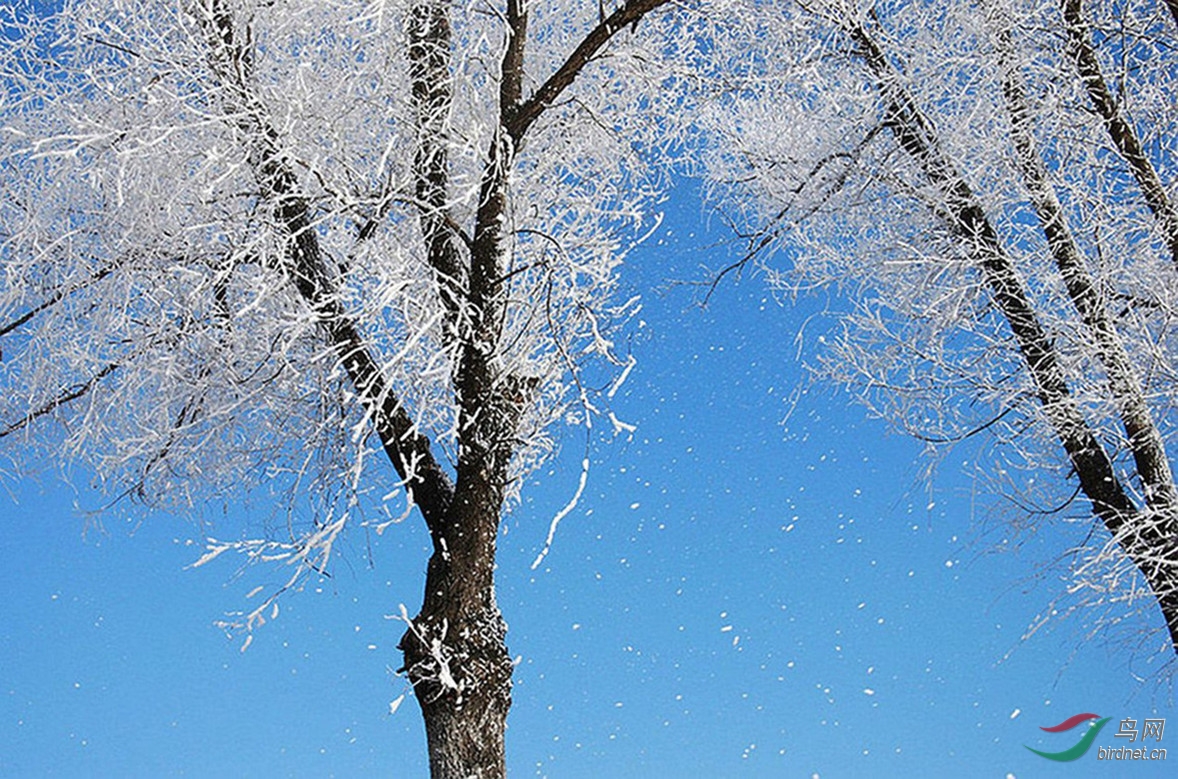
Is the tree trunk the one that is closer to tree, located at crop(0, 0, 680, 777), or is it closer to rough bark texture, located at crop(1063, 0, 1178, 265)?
tree, located at crop(0, 0, 680, 777)

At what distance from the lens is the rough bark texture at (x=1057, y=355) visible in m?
4.21

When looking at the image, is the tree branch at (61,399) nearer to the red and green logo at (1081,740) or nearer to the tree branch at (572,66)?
the tree branch at (572,66)

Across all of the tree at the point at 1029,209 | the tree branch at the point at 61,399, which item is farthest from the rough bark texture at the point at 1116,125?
the tree branch at the point at 61,399

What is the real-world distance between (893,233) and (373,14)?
2256mm

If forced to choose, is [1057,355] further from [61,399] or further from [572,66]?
[61,399]

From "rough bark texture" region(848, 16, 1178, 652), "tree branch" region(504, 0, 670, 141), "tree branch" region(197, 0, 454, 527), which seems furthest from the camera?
"rough bark texture" region(848, 16, 1178, 652)

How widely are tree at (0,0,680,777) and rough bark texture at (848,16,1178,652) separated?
1018 mm

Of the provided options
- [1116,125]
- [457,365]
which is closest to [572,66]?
[457,365]

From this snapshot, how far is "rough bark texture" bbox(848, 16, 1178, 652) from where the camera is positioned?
4207 mm

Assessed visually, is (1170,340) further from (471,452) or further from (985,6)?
(471,452)

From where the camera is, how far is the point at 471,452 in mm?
3781

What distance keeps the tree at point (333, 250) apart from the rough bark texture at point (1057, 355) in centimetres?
102

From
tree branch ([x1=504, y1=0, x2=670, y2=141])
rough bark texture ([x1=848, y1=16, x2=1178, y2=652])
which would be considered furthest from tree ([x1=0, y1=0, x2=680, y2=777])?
rough bark texture ([x1=848, y1=16, x2=1178, y2=652])

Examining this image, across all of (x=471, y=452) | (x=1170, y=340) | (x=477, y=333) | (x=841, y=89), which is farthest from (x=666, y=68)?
(x=1170, y=340)
